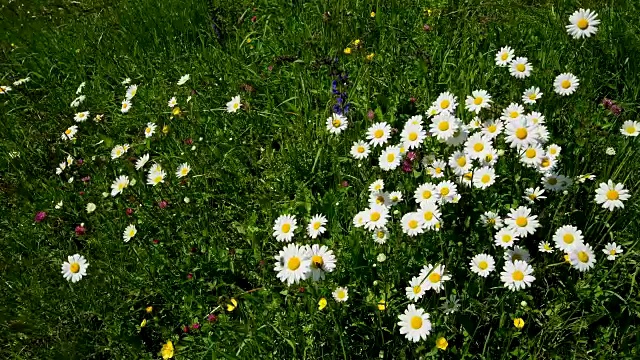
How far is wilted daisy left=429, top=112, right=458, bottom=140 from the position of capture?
1968 millimetres

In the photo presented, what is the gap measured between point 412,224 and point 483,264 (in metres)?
0.29

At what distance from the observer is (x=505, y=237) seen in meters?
1.73

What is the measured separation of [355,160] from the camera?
2387mm

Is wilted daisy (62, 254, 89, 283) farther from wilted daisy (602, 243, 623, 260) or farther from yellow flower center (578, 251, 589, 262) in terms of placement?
wilted daisy (602, 243, 623, 260)

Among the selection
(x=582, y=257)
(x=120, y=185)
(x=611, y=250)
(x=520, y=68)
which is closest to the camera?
(x=582, y=257)

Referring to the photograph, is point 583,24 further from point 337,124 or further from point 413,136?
point 337,124

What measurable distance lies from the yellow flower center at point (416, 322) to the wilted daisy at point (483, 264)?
0.90 feet

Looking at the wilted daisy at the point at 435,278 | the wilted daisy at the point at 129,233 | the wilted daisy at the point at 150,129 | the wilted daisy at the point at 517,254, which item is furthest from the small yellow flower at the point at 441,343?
the wilted daisy at the point at 150,129

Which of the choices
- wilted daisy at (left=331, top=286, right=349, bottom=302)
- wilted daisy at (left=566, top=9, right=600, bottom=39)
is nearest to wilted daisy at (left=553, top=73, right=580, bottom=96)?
wilted daisy at (left=566, top=9, right=600, bottom=39)

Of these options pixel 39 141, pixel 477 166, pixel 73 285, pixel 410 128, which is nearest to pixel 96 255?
pixel 73 285

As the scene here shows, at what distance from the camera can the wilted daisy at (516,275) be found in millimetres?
1611

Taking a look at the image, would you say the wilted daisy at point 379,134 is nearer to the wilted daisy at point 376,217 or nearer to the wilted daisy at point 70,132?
the wilted daisy at point 376,217

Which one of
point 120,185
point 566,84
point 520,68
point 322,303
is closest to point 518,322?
point 322,303

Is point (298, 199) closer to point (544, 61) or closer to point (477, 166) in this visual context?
point (477, 166)
